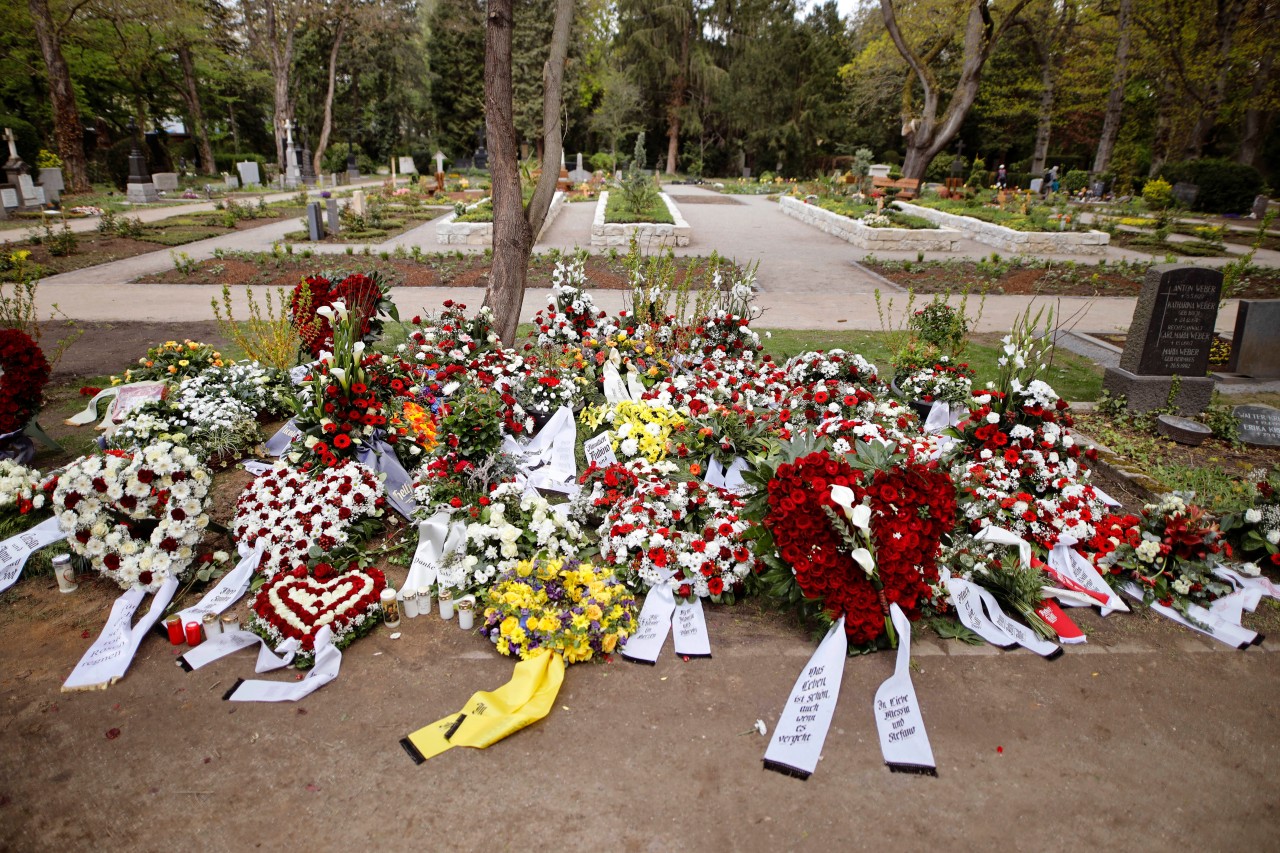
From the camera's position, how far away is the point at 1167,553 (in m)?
3.86

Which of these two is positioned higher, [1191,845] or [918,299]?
[918,299]

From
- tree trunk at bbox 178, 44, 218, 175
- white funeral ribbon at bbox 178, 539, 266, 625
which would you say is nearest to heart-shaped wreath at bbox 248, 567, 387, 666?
white funeral ribbon at bbox 178, 539, 266, 625

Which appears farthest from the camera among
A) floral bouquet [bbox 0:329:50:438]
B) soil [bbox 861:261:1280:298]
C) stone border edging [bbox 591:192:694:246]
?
stone border edging [bbox 591:192:694:246]

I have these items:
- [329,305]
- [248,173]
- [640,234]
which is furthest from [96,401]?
[248,173]

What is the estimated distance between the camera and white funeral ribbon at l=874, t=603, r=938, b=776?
270 centimetres

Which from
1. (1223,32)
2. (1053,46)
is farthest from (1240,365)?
(1053,46)

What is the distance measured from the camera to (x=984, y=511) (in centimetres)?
408

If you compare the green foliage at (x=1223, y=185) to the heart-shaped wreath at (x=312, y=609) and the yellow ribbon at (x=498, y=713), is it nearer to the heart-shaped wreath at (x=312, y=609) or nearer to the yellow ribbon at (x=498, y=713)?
the yellow ribbon at (x=498, y=713)

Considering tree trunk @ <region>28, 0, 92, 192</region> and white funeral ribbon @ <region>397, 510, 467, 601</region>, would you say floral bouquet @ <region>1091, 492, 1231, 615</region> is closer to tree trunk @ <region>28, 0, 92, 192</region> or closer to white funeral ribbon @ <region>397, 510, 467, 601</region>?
white funeral ribbon @ <region>397, 510, 467, 601</region>

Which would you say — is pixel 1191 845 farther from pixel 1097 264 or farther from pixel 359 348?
pixel 1097 264

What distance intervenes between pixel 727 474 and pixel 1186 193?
31.2 m

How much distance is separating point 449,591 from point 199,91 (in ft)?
149

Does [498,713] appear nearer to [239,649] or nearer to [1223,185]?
[239,649]

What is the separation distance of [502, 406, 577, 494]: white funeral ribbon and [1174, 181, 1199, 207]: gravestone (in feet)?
100
